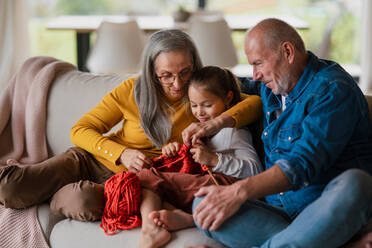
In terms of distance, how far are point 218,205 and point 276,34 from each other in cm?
61

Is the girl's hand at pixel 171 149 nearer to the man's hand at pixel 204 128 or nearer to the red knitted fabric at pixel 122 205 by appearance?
the man's hand at pixel 204 128

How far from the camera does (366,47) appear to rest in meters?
5.18

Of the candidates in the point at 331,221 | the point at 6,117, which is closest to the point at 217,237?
the point at 331,221

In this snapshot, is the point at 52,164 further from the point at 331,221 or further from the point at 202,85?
the point at 331,221

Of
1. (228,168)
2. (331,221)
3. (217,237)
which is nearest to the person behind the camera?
(331,221)

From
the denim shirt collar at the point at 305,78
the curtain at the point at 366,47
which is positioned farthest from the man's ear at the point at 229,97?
the curtain at the point at 366,47

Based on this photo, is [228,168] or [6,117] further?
[6,117]

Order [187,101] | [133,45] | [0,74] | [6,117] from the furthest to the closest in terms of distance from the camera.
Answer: [0,74], [133,45], [6,117], [187,101]

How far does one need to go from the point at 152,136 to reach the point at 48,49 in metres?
4.24

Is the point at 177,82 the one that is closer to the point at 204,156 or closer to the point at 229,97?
the point at 229,97

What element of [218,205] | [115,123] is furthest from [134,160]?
[218,205]

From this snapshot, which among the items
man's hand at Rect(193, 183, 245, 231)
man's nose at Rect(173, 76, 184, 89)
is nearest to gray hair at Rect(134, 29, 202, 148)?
man's nose at Rect(173, 76, 184, 89)

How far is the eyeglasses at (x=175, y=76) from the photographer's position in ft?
6.22

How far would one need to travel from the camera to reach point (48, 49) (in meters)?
5.76
